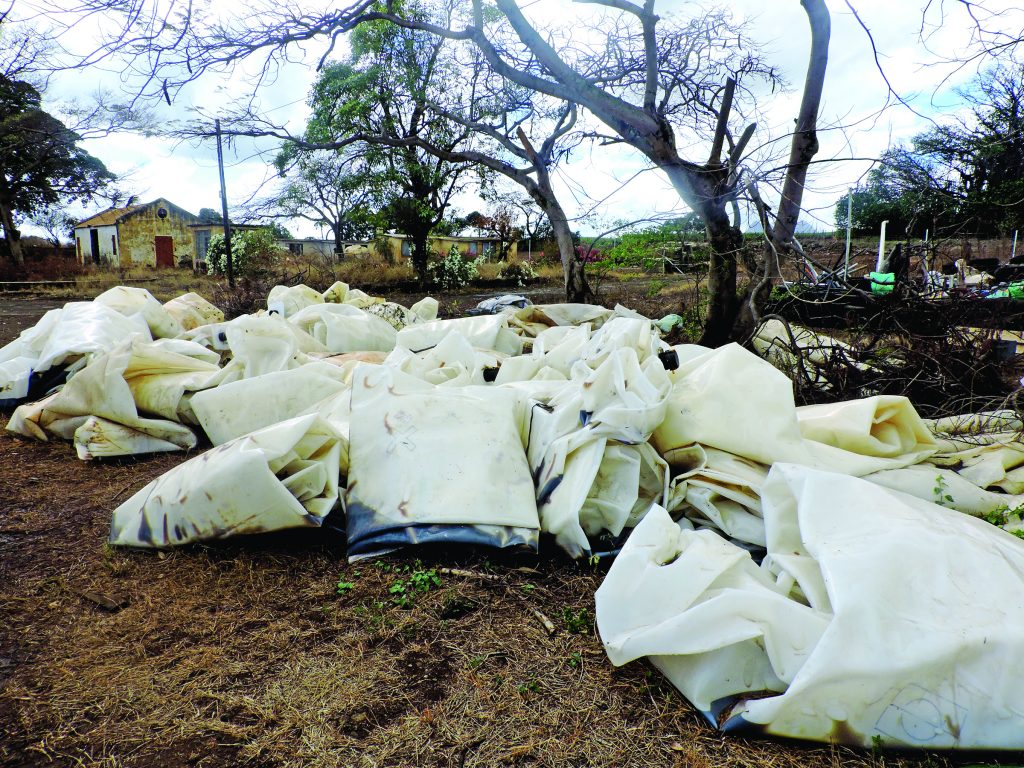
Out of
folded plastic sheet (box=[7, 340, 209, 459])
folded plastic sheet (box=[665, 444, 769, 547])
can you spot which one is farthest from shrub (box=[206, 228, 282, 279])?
folded plastic sheet (box=[665, 444, 769, 547])

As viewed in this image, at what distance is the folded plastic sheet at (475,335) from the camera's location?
412cm

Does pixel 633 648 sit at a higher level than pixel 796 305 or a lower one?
lower

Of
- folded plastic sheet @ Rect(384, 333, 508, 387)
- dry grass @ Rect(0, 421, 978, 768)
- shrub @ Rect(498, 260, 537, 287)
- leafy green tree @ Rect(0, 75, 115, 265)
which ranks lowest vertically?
dry grass @ Rect(0, 421, 978, 768)

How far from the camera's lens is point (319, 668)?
5.07 ft

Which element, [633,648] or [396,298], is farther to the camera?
[396,298]

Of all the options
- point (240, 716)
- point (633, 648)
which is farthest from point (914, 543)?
point (240, 716)

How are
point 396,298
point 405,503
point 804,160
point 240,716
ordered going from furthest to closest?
1. point 396,298
2. point 804,160
3. point 405,503
4. point 240,716

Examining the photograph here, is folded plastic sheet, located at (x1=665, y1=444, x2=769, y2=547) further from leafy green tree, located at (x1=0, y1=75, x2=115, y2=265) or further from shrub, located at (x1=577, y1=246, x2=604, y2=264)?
leafy green tree, located at (x1=0, y1=75, x2=115, y2=265)

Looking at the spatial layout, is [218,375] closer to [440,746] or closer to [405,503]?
[405,503]

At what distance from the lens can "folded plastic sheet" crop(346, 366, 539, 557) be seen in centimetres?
200

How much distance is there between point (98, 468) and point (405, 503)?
6.02 ft

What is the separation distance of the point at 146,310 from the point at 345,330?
162 centimetres

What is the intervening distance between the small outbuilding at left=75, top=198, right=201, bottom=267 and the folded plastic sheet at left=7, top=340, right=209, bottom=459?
2640 centimetres

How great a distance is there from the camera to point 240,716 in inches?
54.6
